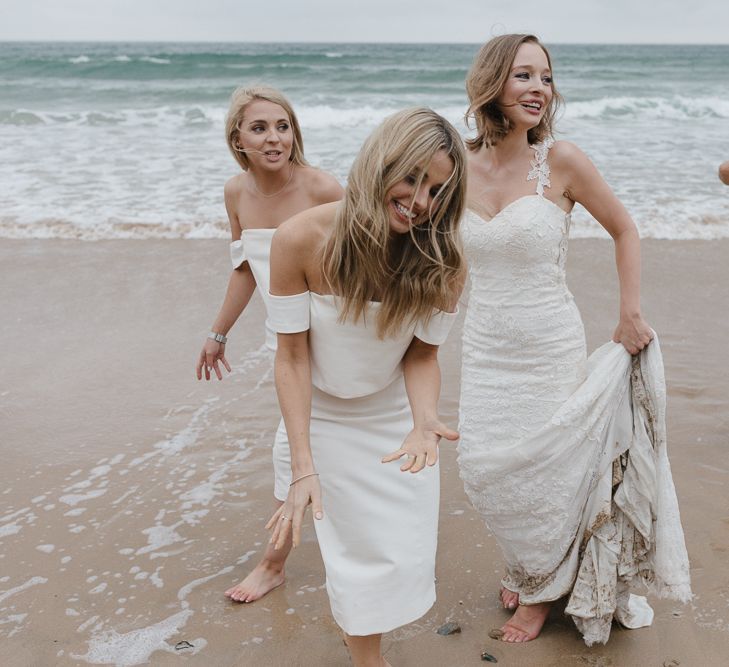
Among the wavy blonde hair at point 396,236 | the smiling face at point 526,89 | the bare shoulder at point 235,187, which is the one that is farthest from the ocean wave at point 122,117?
the wavy blonde hair at point 396,236

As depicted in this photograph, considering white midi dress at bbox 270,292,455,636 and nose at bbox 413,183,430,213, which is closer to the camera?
nose at bbox 413,183,430,213

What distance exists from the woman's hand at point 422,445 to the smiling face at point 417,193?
55 cm

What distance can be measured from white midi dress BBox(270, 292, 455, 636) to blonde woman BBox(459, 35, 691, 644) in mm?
578

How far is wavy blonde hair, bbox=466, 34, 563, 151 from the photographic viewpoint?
3189 mm

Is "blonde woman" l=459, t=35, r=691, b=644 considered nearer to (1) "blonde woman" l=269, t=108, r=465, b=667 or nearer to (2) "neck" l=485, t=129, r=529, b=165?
(2) "neck" l=485, t=129, r=529, b=165

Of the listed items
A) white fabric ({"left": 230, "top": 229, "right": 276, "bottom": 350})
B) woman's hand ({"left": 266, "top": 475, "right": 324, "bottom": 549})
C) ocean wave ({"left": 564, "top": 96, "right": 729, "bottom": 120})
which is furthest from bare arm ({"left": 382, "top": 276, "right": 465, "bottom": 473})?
ocean wave ({"left": 564, "top": 96, "right": 729, "bottom": 120})

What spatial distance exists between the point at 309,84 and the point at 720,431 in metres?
23.8

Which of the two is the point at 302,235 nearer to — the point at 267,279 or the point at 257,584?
the point at 267,279

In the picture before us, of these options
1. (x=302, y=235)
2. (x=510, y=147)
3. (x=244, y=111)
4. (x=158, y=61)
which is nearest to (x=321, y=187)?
(x=244, y=111)

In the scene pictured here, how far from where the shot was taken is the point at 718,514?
149 inches

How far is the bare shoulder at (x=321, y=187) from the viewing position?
3.45 m

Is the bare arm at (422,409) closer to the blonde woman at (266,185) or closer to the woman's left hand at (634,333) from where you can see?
the woman's left hand at (634,333)

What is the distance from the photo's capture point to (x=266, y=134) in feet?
11.1

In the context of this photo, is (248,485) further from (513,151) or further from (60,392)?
(513,151)
